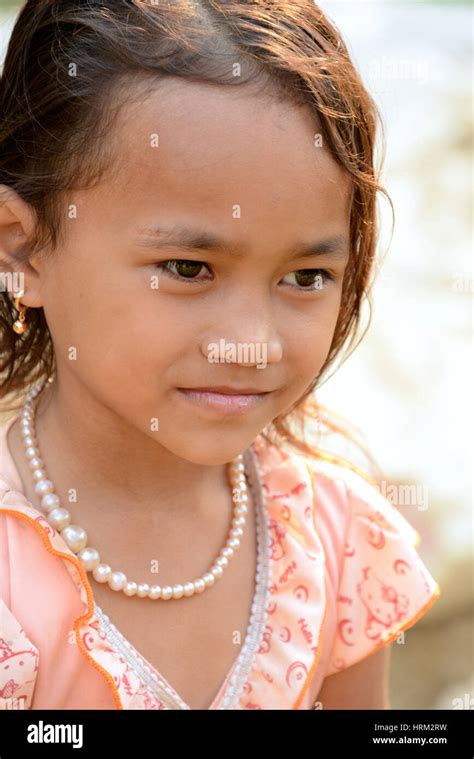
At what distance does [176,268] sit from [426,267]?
2.65 m

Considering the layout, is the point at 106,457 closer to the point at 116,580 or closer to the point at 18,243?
the point at 116,580

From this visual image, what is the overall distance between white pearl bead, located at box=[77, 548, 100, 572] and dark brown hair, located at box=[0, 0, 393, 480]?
0.43m

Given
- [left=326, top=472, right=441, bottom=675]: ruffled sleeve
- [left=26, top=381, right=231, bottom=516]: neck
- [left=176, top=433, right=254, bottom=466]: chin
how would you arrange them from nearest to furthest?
[left=176, top=433, right=254, bottom=466]: chin
[left=26, top=381, right=231, bottom=516]: neck
[left=326, top=472, right=441, bottom=675]: ruffled sleeve

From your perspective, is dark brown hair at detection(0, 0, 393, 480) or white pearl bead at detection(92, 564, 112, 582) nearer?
dark brown hair at detection(0, 0, 393, 480)

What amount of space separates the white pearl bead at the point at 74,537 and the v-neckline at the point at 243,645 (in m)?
0.09

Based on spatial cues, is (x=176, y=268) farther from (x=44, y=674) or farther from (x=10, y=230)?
(x=44, y=674)

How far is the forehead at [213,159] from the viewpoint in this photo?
4.17ft

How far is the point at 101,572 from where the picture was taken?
1.44 m

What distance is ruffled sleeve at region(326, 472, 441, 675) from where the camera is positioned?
1692mm

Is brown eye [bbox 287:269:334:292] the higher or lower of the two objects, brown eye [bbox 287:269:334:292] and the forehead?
the lower

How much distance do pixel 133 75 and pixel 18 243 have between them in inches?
11.9

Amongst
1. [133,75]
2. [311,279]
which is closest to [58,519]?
[311,279]

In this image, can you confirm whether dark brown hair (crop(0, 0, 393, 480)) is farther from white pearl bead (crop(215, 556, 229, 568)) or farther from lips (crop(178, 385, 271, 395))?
white pearl bead (crop(215, 556, 229, 568))

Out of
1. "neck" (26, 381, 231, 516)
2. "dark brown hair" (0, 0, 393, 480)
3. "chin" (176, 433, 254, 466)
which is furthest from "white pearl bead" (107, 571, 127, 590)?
"dark brown hair" (0, 0, 393, 480)
